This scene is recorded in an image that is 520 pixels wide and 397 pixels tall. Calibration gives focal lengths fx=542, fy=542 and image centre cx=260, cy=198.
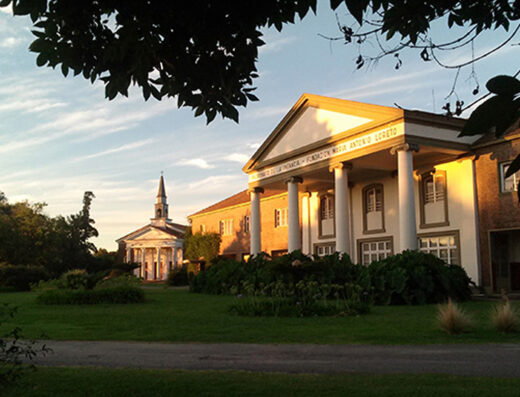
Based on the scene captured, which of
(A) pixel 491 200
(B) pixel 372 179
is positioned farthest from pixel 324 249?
(A) pixel 491 200

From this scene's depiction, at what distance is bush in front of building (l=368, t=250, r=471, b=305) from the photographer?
1842 centimetres

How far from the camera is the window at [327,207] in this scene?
3350 cm

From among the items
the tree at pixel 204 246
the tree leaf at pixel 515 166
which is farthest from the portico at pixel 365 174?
the tree leaf at pixel 515 166

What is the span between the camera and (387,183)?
96.4 feet

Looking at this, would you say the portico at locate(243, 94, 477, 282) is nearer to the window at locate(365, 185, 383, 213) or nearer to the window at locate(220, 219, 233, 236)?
the window at locate(365, 185, 383, 213)

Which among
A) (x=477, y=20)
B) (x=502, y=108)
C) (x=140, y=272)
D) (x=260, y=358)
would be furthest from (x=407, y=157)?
(x=140, y=272)

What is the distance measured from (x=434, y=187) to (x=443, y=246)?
286 centimetres

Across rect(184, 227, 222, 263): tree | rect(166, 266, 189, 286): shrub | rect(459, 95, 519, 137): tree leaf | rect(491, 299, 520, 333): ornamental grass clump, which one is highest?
rect(184, 227, 222, 263): tree

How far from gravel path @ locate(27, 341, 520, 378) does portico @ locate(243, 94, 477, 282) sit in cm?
1395

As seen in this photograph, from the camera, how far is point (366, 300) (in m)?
18.4

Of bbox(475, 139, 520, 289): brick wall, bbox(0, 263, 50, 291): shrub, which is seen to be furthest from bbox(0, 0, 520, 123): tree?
bbox(0, 263, 50, 291): shrub

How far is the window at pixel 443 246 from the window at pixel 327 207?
7748 millimetres

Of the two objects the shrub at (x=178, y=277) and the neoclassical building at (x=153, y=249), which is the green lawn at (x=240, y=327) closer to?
the shrub at (x=178, y=277)

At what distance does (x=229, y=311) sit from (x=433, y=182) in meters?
14.5
